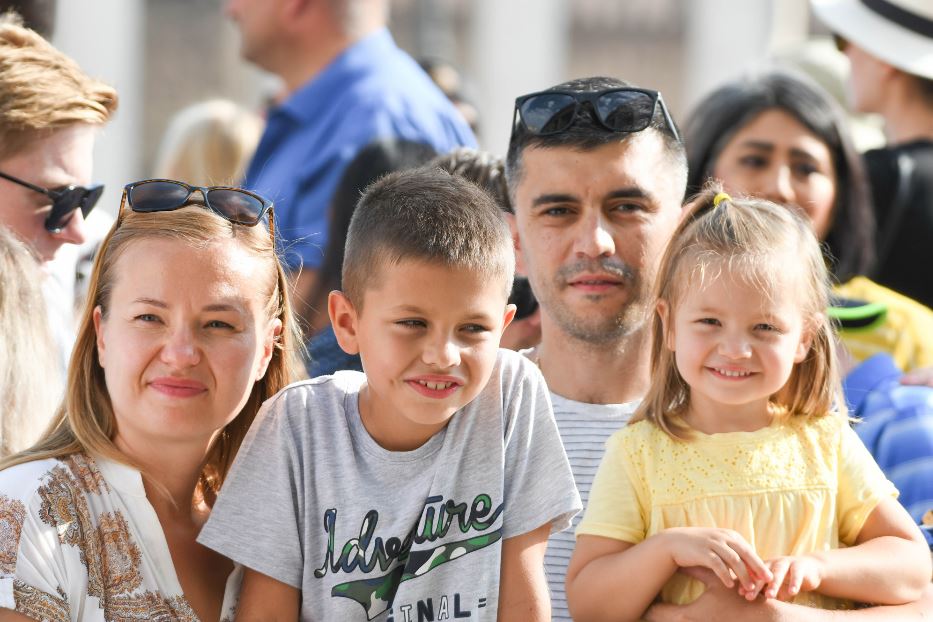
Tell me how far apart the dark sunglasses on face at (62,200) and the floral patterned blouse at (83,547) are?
3.24 feet

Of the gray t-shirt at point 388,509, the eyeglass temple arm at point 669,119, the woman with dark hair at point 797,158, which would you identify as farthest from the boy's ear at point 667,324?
the woman with dark hair at point 797,158

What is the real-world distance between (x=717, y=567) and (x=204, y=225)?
1188mm

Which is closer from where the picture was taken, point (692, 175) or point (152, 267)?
point (152, 267)

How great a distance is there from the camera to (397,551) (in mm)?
2514

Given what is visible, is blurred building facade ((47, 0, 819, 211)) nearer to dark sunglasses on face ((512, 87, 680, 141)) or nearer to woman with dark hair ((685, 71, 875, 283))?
woman with dark hair ((685, 71, 875, 283))

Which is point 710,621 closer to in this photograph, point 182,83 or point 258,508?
point 258,508

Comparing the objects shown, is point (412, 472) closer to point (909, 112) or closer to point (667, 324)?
point (667, 324)

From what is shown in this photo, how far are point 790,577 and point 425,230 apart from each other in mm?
933

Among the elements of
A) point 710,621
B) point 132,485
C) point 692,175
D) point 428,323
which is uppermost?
point 692,175

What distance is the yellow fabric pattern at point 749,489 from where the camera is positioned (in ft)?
8.54

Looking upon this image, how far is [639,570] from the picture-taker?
8.35ft

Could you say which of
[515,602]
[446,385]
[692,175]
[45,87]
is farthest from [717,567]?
[692,175]

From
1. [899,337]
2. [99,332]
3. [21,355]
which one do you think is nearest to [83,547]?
[99,332]

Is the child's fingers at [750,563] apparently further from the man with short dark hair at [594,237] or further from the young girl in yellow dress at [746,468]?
the man with short dark hair at [594,237]
